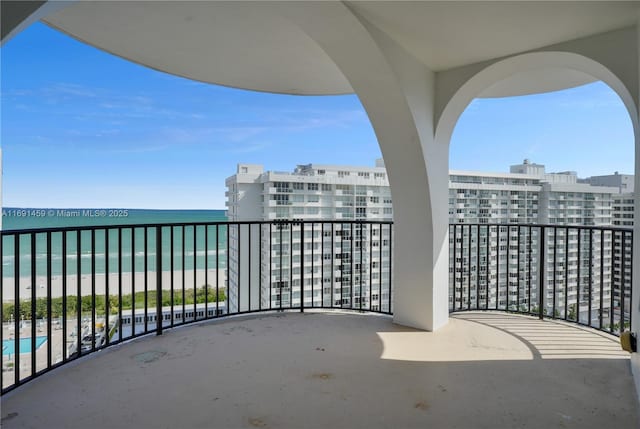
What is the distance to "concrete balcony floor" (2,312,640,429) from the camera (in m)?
1.68

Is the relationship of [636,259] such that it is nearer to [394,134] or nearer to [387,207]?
[394,134]

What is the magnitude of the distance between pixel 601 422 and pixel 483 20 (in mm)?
2447

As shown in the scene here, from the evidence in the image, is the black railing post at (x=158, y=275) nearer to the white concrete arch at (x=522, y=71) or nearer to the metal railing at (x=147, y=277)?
the metal railing at (x=147, y=277)

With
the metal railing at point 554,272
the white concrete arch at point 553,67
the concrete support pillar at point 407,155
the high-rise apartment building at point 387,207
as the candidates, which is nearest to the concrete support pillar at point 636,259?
the white concrete arch at point 553,67

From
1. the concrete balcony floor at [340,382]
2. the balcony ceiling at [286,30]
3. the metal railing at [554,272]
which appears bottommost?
the concrete balcony floor at [340,382]

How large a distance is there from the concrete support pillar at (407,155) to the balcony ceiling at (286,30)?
7.9 inches

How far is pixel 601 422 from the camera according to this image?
1681 millimetres

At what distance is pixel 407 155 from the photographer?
3.00 metres

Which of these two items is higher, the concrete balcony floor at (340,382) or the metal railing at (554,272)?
the metal railing at (554,272)

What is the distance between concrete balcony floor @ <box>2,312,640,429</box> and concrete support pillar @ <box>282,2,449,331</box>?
429 mm

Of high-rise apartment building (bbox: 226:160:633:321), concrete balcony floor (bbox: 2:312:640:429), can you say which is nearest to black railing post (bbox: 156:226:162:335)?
concrete balcony floor (bbox: 2:312:640:429)

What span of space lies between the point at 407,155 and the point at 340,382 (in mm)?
1932

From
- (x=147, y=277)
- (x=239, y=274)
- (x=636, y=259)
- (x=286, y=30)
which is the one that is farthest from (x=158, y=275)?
→ (x=636, y=259)

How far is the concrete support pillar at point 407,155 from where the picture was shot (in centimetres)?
255
